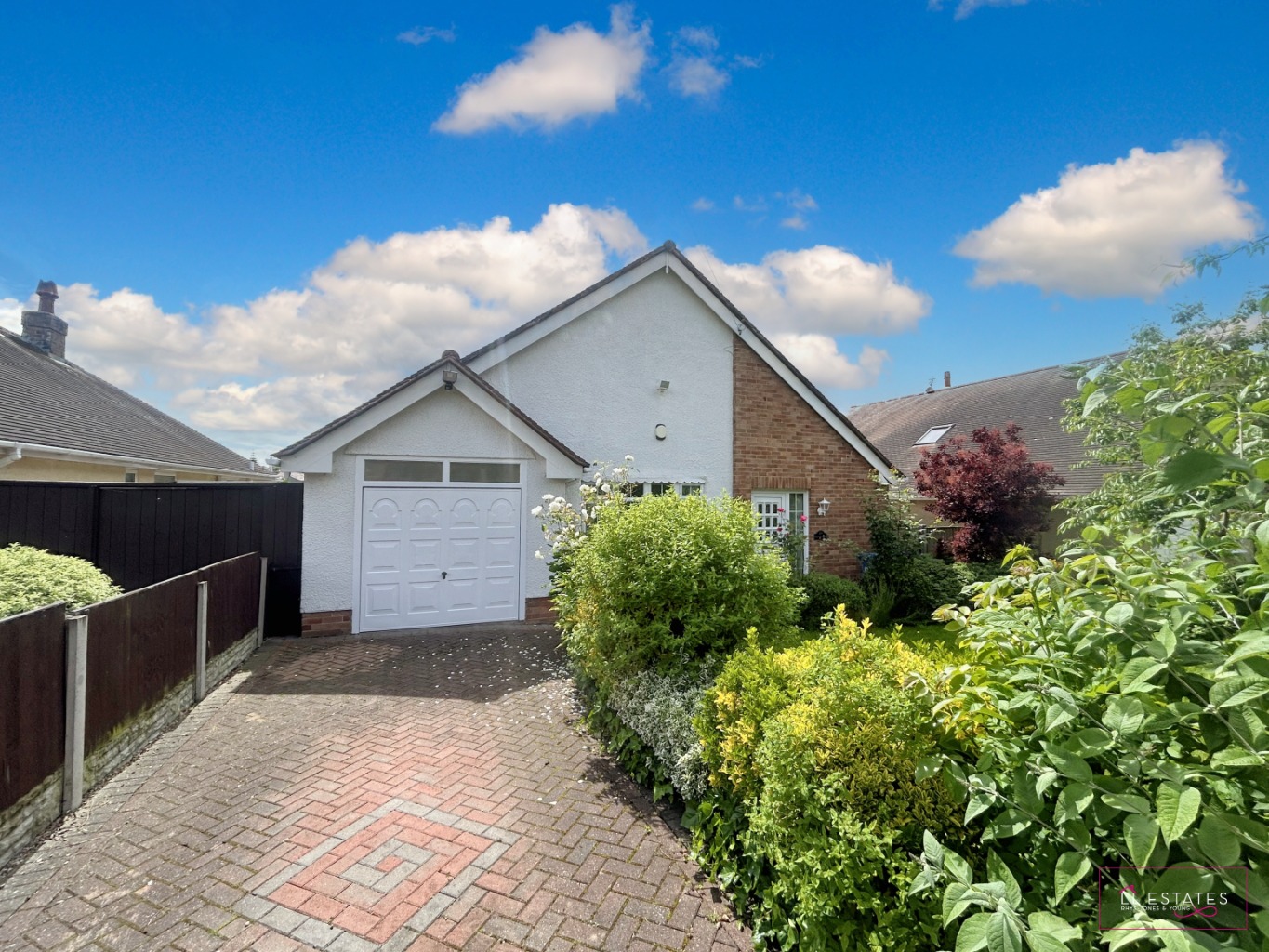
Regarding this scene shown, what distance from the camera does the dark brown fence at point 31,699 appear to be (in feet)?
12.1

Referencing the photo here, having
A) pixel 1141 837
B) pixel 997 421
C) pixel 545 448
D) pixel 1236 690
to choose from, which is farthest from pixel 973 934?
pixel 997 421

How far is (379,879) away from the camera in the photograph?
3500 millimetres

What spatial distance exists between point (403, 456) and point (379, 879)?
7.06 metres

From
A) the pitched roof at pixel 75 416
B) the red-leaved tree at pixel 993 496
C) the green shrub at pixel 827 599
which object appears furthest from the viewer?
the red-leaved tree at pixel 993 496

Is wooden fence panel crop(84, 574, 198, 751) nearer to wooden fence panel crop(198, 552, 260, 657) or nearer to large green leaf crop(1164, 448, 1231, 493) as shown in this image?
wooden fence panel crop(198, 552, 260, 657)

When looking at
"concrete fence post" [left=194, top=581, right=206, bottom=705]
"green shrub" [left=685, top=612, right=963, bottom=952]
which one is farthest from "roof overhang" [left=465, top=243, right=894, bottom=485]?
"green shrub" [left=685, top=612, right=963, bottom=952]

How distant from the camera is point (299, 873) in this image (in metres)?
3.56

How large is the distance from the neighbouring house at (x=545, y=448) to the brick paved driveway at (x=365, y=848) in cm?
352

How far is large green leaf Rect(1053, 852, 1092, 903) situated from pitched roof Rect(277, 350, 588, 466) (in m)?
9.04

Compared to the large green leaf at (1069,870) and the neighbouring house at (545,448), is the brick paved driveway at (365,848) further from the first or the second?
the neighbouring house at (545,448)

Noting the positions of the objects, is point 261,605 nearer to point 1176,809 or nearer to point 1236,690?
point 1176,809

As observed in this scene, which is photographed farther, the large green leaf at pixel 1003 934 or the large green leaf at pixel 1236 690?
the large green leaf at pixel 1003 934

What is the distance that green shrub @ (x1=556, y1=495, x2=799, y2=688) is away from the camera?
5.05 meters

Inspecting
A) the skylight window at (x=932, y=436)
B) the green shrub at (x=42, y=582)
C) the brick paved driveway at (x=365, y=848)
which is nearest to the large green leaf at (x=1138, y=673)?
the brick paved driveway at (x=365, y=848)
